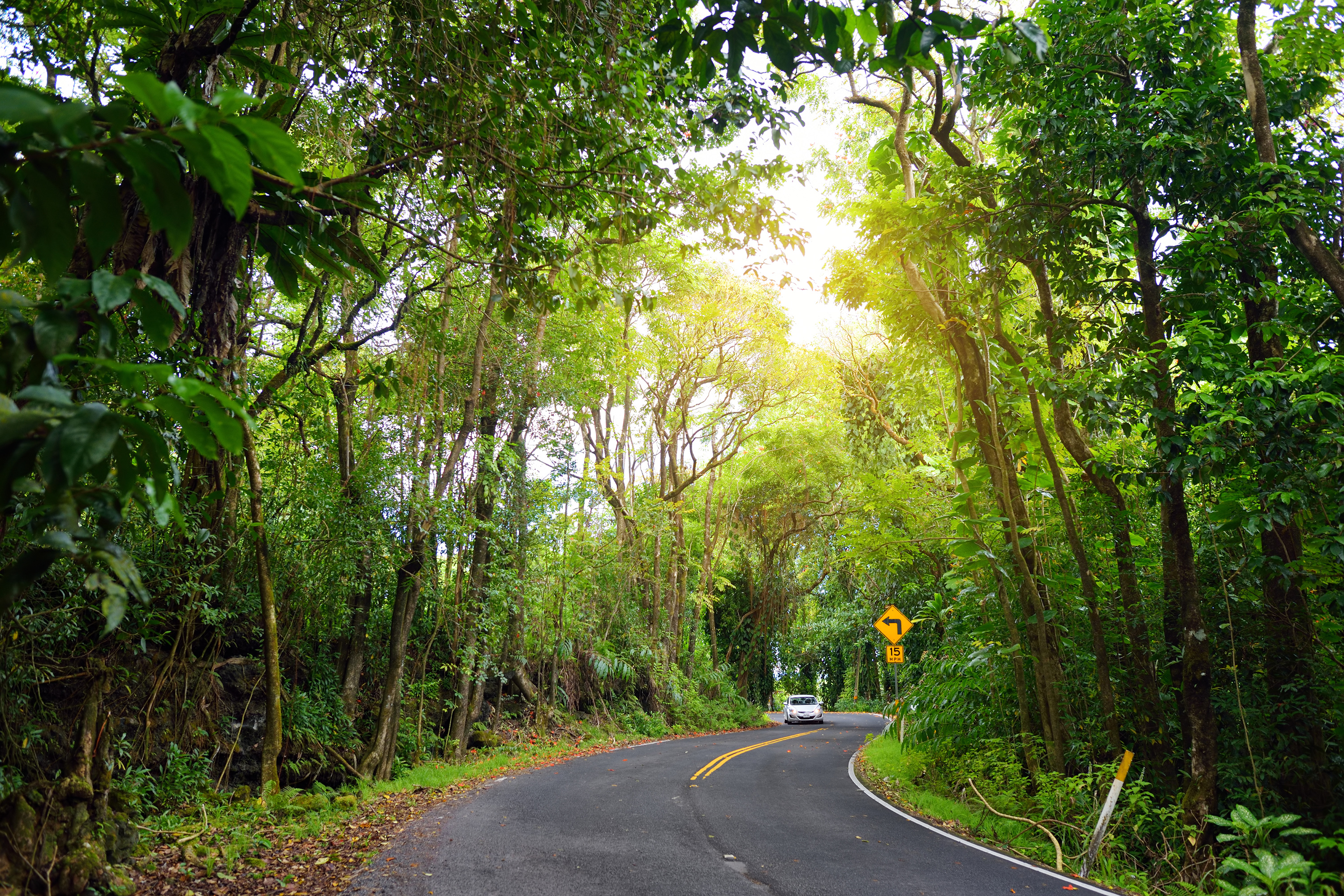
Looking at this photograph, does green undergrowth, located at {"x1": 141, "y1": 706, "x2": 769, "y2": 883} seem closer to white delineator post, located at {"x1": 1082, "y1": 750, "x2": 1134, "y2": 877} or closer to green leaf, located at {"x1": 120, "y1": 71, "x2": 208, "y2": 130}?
green leaf, located at {"x1": 120, "y1": 71, "x2": 208, "y2": 130}

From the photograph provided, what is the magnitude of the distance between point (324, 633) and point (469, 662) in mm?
2513

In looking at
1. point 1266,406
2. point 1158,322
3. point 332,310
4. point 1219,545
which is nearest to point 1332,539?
point 1266,406

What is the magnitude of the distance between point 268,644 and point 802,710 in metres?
24.5

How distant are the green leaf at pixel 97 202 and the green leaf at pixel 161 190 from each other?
49 mm

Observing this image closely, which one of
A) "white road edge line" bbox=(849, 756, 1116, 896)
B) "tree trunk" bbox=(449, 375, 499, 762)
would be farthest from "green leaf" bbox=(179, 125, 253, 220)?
"tree trunk" bbox=(449, 375, 499, 762)

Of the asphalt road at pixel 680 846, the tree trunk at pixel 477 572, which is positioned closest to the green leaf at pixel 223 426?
the asphalt road at pixel 680 846

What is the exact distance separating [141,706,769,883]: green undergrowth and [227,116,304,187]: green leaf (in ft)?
22.5

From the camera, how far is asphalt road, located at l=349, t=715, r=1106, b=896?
618cm

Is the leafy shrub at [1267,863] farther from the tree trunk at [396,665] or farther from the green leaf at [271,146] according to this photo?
the tree trunk at [396,665]

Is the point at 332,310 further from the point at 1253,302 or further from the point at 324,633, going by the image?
the point at 1253,302

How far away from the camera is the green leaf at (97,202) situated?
Answer: 1277mm

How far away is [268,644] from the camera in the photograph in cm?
848

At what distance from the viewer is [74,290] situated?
137 centimetres

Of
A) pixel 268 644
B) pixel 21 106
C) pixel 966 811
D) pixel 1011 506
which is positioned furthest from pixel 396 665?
pixel 21 106
